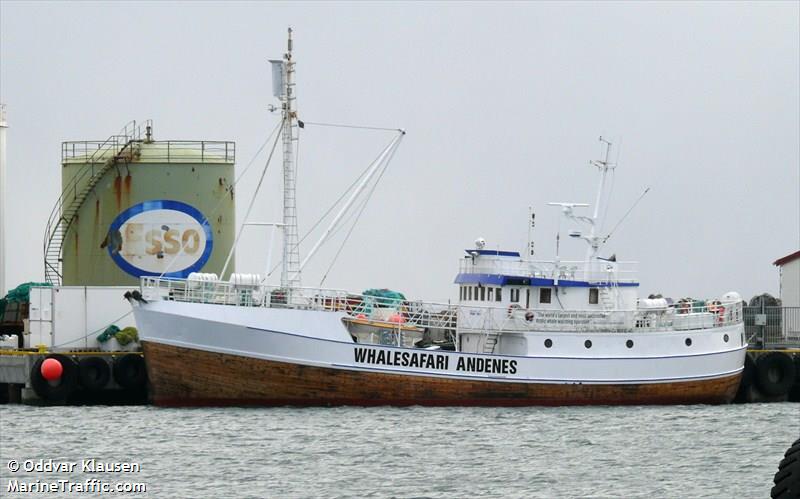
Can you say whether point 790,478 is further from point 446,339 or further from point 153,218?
point 153,218

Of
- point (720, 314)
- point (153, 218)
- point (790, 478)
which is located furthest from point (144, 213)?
point (790, 478)

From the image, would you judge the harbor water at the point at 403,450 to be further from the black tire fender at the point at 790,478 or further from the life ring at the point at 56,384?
the black tire fender at the point at 790,478

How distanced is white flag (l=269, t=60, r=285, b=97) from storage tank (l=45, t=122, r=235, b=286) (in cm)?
683

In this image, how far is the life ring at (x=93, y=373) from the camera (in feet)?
165

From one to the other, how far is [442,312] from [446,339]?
1.51m

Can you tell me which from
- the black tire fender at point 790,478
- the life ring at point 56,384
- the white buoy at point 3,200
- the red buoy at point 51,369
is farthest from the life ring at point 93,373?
the black tire fender at point 790,478

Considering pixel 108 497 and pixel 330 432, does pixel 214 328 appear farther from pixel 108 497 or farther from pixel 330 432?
pixel 108 497

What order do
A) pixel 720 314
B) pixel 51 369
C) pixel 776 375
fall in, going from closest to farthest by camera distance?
1. pixel 51 369
2. pixel 720 314
3. pixel 776 375

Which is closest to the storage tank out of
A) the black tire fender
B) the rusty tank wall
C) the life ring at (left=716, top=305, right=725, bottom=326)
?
the rusty tank wall

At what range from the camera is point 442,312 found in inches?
2015

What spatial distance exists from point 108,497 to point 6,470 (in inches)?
162

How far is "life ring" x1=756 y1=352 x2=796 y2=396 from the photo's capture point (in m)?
55.5

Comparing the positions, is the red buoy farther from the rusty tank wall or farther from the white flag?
the white flag

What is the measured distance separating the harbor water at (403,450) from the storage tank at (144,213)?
676 centimetres
